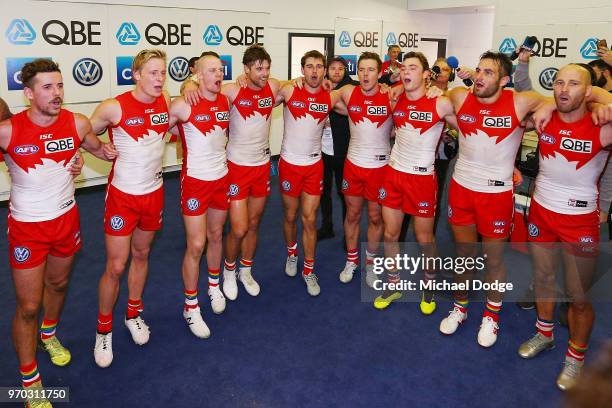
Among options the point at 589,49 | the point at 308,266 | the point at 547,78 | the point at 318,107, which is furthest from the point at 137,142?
the point at 547,78

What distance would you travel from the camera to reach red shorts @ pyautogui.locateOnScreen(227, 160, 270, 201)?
419 cm

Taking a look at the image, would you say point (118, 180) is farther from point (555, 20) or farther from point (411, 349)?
point (555, 20)

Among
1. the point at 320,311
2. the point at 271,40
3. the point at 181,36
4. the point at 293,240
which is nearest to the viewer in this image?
the point at 320,311

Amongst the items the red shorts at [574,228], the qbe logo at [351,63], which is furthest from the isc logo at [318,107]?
the qbe logo at [351,63]

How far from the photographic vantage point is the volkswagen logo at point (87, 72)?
7121 millimetres

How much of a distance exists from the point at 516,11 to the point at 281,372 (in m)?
8.61

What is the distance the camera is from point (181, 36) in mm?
8055

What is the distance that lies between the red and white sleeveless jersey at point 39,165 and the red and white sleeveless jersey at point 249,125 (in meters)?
1.34

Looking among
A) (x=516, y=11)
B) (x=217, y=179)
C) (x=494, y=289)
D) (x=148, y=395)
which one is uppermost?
(x=516, y=11)

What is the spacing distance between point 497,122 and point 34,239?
2.83m

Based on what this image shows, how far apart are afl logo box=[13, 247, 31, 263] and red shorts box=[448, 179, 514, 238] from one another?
266 centimetres

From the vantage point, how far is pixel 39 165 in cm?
291

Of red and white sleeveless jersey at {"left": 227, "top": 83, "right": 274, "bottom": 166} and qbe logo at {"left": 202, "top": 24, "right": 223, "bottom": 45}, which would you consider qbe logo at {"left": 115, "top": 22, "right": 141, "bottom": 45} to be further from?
red and white sleeveless jersey at {"left": 227, "top": 83, "right": 274, "bottom": 166}

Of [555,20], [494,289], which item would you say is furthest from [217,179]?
[555,20]
